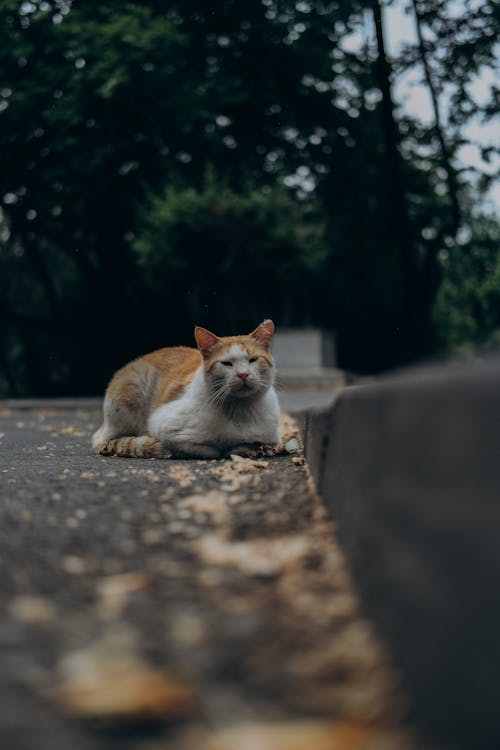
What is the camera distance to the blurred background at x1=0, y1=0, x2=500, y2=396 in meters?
12.9

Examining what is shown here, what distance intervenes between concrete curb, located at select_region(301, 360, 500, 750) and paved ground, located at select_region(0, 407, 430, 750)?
88mm

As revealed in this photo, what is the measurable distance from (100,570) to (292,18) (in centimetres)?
1323

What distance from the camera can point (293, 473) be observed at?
3.86m

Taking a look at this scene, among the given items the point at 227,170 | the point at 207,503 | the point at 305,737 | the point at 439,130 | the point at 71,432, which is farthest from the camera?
the point at 227,170

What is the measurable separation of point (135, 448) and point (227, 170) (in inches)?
466

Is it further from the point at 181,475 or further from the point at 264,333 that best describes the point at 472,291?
the point at 181,475

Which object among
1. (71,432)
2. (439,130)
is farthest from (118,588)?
(439,130)

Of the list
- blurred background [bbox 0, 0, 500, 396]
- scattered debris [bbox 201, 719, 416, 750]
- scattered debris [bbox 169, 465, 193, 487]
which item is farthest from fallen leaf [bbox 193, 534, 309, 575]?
blurred background [bbox 0, 0, 500, 396]

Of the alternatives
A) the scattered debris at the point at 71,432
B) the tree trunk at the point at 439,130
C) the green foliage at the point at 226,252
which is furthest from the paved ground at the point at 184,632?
the green foliage at the point at 226,252

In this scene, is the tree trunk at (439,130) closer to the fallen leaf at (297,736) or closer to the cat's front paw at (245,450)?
the cat's front paw at (245,450)

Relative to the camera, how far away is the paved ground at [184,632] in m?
1.25

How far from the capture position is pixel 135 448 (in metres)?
4.91

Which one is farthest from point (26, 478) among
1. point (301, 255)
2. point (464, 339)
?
point (464, 339)

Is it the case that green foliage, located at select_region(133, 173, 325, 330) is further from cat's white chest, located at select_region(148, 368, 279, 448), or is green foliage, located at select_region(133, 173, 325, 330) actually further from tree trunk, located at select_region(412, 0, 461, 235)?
cat's white chest, located at select_region(148, 368, 279, 448)
